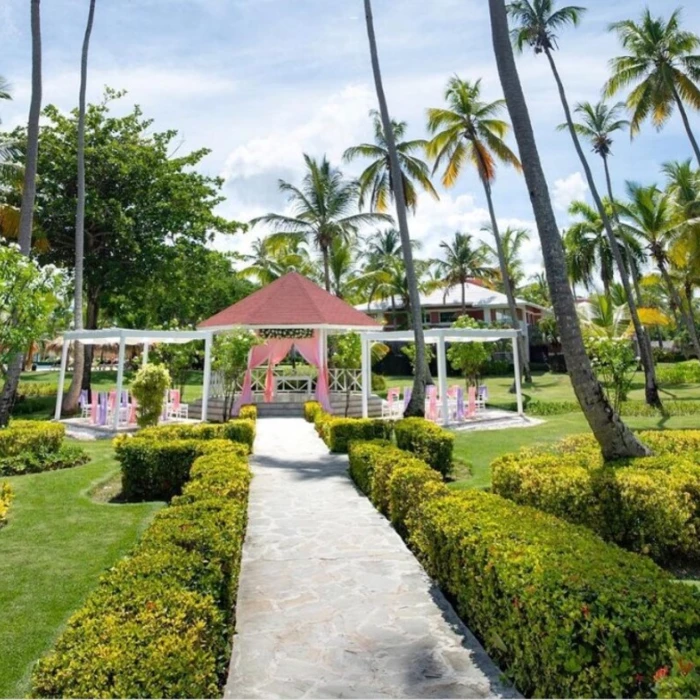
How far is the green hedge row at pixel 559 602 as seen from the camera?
2.86m

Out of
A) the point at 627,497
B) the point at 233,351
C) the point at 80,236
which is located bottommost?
the point at 627,497

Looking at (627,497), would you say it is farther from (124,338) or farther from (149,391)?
(124,338)

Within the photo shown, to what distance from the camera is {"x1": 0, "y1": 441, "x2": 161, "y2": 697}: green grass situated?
430 cm

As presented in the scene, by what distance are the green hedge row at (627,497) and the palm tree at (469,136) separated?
2015cm

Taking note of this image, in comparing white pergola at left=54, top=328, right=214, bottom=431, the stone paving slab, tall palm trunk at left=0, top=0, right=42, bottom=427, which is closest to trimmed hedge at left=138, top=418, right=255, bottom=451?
the stone paving slab

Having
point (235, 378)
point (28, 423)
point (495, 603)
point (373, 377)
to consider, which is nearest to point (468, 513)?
point (495, 603)

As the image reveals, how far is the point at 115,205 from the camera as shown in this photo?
2209 cm

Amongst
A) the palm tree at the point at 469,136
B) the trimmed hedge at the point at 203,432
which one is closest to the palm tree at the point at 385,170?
the palm tree at the point at 469,136

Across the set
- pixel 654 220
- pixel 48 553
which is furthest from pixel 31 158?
pixel 654 220

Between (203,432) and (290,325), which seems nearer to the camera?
(203,432)

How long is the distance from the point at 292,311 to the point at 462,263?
2332cm

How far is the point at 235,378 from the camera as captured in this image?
17.0 meters

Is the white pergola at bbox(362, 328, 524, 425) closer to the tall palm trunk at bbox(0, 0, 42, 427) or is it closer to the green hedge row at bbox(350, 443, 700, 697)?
the tall palm trunk at bbox(0, 0, 42, 427)

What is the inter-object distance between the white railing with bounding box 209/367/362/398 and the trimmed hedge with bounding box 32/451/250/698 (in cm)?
1630
